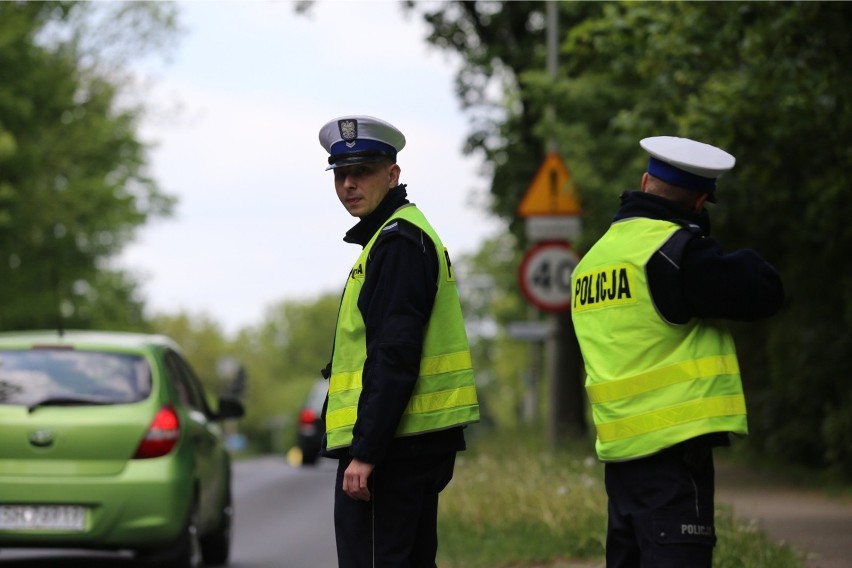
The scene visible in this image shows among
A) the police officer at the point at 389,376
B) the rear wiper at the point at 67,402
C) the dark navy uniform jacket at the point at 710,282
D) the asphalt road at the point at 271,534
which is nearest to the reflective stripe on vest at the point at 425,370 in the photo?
the police officer at the point at 389,376

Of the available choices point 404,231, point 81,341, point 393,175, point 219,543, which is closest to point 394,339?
point 404,231

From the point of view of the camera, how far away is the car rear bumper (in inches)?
402

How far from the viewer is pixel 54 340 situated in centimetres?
1109

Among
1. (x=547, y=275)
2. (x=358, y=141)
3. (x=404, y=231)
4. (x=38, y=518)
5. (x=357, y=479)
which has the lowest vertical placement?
(x=38, y=518)

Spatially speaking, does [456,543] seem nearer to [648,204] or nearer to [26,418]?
[26,418]

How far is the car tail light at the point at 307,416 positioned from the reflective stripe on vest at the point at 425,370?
2514 cm

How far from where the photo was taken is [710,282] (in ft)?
16.5

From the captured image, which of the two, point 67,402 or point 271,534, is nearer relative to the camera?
point 67,402

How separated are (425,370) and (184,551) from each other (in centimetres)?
579

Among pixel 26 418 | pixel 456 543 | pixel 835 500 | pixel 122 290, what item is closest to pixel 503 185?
pixel 835 500

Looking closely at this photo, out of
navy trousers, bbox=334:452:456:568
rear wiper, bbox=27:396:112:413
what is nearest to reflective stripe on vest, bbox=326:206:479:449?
navy trousers, bbox=334:452:456:568

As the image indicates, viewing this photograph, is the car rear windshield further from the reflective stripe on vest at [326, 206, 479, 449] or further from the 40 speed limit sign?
the 40 speed limit sign

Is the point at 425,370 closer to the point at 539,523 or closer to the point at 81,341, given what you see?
the point at 81,341

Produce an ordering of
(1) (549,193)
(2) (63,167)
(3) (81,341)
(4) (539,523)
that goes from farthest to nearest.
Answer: (2) (63,167), (1) (549,193), (4) (539,523), (3) (81,341)
